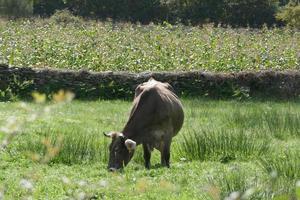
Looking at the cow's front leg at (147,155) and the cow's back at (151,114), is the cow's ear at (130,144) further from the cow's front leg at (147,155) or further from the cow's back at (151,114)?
the cow's front leg at (147,155)

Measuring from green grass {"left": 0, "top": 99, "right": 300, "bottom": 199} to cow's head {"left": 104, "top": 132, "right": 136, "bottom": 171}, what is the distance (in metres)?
0.14

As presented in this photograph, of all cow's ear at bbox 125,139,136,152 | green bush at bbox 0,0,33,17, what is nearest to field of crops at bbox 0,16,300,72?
cow's ear at bbox 125,139,136,152

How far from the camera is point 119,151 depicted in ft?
30.4

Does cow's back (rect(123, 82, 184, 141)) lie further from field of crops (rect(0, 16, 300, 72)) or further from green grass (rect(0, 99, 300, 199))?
field of crops (rect(0, 16, 300, 72))

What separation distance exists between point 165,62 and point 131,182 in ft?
45.9

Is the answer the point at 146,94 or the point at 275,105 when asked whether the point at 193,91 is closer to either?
the point at 275,105

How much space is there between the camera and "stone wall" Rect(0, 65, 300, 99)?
19156mm

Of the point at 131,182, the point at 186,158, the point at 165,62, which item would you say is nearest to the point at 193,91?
the point at 165,62

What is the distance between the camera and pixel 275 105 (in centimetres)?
1802

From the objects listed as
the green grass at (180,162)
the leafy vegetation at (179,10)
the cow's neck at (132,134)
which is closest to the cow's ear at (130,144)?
the green grass at (180,162)

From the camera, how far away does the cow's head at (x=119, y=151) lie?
30.1 ft

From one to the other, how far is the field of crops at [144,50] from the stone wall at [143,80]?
114 cm

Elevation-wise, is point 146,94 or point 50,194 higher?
point 146,94

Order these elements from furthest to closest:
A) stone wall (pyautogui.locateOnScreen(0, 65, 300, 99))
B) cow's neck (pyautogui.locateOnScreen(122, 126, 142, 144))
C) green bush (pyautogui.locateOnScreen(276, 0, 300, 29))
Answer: green bush (pyautogui.locateOnScreen(276, 0, 300, 29)) < stone wall (pyautogui.locateOnScreen(0, 65, 300, 99)) < cow's neck (pyautogui.locateOnScreen(122, 126, 142, 144))
